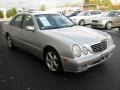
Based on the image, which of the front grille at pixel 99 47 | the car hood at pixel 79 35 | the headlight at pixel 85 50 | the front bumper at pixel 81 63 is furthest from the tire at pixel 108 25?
the headlight at pixel 85 50

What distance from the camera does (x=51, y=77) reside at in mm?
4629

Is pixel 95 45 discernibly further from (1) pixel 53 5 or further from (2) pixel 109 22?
(1) pixel 53 5

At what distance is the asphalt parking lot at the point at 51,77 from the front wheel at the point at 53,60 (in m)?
0.16

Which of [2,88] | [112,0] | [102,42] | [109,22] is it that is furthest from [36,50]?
[112,0]

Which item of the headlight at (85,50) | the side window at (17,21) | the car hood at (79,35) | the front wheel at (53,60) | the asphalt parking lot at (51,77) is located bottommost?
the asphalt parking lot at (51,77)

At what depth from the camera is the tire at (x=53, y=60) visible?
4.57 meters

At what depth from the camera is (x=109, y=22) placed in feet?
44.9

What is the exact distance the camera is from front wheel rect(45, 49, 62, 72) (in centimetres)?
456

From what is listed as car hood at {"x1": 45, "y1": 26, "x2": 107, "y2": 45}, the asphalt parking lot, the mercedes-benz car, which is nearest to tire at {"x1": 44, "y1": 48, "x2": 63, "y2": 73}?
the mercedes-benz car

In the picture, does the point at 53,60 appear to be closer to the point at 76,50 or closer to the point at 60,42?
the point at 60,42

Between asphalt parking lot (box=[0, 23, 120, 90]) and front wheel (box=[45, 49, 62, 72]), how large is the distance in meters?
0.16

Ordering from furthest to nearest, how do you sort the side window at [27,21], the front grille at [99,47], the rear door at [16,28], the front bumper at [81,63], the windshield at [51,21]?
the rear door at [16,28] < the side window at [27,21] < the windshield at [51,21] < the front grille at [99,47] < the front bumper at [81,63]

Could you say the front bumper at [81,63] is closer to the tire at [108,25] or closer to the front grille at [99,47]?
the front grille at [99,47]

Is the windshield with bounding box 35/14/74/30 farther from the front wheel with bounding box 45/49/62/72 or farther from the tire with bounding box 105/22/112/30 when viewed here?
the tire with bounding box 105/22/112/30
